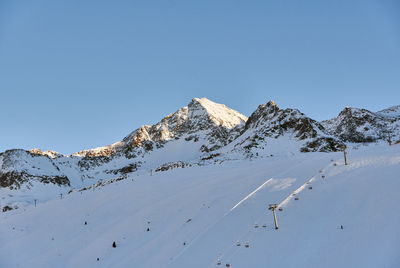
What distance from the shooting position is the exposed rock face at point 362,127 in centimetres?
9205

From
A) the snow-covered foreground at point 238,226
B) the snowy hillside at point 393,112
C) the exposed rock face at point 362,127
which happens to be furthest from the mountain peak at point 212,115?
the snow-covered foreground at point 238,226

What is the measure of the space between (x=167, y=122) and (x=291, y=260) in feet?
519

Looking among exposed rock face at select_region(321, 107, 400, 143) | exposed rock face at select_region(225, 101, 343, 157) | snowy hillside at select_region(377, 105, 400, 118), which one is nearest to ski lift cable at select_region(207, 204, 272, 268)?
exposed rock face at select_region(225, 101, 343, 157)

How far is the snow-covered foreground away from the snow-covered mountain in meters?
29.2

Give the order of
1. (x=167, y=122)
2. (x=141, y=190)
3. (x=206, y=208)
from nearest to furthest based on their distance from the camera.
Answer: (x=206, y=208), (x=141, y=190), (x=167, y=122)

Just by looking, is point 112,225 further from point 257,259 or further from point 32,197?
point 32,197

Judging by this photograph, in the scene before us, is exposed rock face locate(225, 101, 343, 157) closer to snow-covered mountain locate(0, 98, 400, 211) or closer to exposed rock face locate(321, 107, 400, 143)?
snow-covered mountain locate(0, 98, 400, 211)

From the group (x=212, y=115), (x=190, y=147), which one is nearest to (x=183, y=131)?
(x=212, y=115)

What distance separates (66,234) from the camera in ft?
47.4

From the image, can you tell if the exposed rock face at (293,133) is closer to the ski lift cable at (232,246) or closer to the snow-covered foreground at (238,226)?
the snow-covered foreground at (238,226)

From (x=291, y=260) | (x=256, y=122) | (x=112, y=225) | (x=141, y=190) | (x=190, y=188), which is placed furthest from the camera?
(x=256, y=122)

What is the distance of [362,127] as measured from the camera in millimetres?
103312

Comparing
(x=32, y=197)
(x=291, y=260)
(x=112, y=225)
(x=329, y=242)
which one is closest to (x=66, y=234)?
(x=112, y=225)

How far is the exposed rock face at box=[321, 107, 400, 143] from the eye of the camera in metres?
92.1
